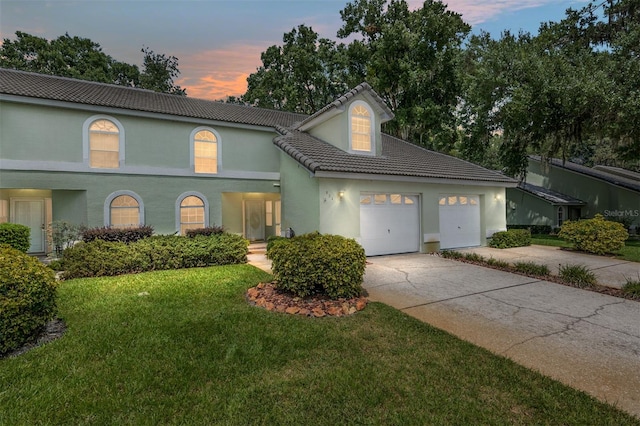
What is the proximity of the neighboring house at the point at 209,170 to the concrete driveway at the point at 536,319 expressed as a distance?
3.59 metres

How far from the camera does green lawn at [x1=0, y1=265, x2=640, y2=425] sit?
9.14ft

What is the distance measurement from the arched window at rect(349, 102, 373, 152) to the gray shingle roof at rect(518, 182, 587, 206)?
15475mm

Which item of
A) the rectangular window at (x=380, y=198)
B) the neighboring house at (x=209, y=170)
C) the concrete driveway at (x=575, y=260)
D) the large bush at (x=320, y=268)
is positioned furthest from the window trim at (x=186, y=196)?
the concrete driveway at (x=575, y=260)

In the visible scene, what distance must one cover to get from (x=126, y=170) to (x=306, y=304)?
33.4 ft

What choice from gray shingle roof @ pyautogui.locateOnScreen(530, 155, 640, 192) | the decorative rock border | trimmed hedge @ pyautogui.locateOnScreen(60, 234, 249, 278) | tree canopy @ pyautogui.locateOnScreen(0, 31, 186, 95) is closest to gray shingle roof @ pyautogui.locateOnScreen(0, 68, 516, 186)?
trimmed hedge @ pyautogui.locateOnScreen(60, 234, 249, 278)

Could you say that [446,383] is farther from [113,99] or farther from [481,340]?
[113,99]

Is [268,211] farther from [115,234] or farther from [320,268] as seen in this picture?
[320,268]

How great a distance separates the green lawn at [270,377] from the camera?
279cm

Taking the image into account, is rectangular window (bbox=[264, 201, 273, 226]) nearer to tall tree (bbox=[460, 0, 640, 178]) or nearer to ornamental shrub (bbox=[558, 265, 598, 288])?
ornamental shrub (bbox=[558, 265, 598, 288])

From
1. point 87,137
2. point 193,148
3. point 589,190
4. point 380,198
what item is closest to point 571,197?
point 589,190

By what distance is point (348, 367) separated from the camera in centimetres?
359

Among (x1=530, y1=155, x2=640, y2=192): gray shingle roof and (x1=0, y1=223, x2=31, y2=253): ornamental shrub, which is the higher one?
(x1=530, y1=155, x2=640, y2=192): gray shingle roof

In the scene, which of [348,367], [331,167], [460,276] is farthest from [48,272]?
[460,276]

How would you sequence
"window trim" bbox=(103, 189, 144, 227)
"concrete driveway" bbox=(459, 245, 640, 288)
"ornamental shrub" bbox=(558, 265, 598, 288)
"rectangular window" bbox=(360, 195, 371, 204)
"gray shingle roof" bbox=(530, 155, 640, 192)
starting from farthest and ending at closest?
"gray shingle roof" bbox=(530, 155, 640, 192), "window trim" bbox=(103, 189, 144, 227), "rectangular window" bbox=(360, 195, 371, 204), "concrete driveway" bbox=(459, 245, 640, 288), "ornamental shrub" bbox=(558, 265, 598, 288)
